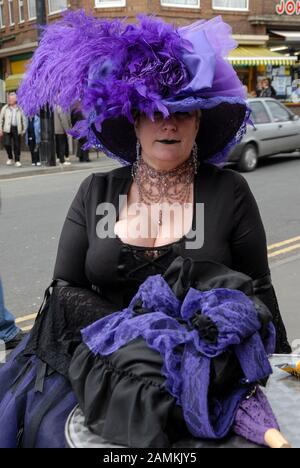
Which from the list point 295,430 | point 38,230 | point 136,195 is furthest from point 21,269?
point 295,430

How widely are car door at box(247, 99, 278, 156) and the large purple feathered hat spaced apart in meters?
11.5

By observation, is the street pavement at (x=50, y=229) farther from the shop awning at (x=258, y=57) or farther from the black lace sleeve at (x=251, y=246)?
the shop awning at (x=258, y=57)

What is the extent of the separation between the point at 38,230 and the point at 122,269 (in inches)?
233

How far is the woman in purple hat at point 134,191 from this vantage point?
6.12 ft

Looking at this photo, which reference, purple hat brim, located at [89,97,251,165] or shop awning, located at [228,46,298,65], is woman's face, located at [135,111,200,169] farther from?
shop awning, located at [228,46,298,65]

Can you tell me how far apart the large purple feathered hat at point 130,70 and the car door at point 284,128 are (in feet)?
40.5

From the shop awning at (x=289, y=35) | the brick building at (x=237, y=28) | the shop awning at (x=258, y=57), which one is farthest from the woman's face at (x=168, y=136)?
the shop awning at (x=289, y=35)

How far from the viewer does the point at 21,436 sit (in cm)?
171

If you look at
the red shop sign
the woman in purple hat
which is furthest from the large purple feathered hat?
→ the red shop sign

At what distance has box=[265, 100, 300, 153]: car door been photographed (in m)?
14.0

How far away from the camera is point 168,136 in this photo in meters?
1.97

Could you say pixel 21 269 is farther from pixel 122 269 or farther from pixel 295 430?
pixel 295 430

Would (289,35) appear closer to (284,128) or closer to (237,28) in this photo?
(237,28)

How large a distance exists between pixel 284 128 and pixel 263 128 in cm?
90
